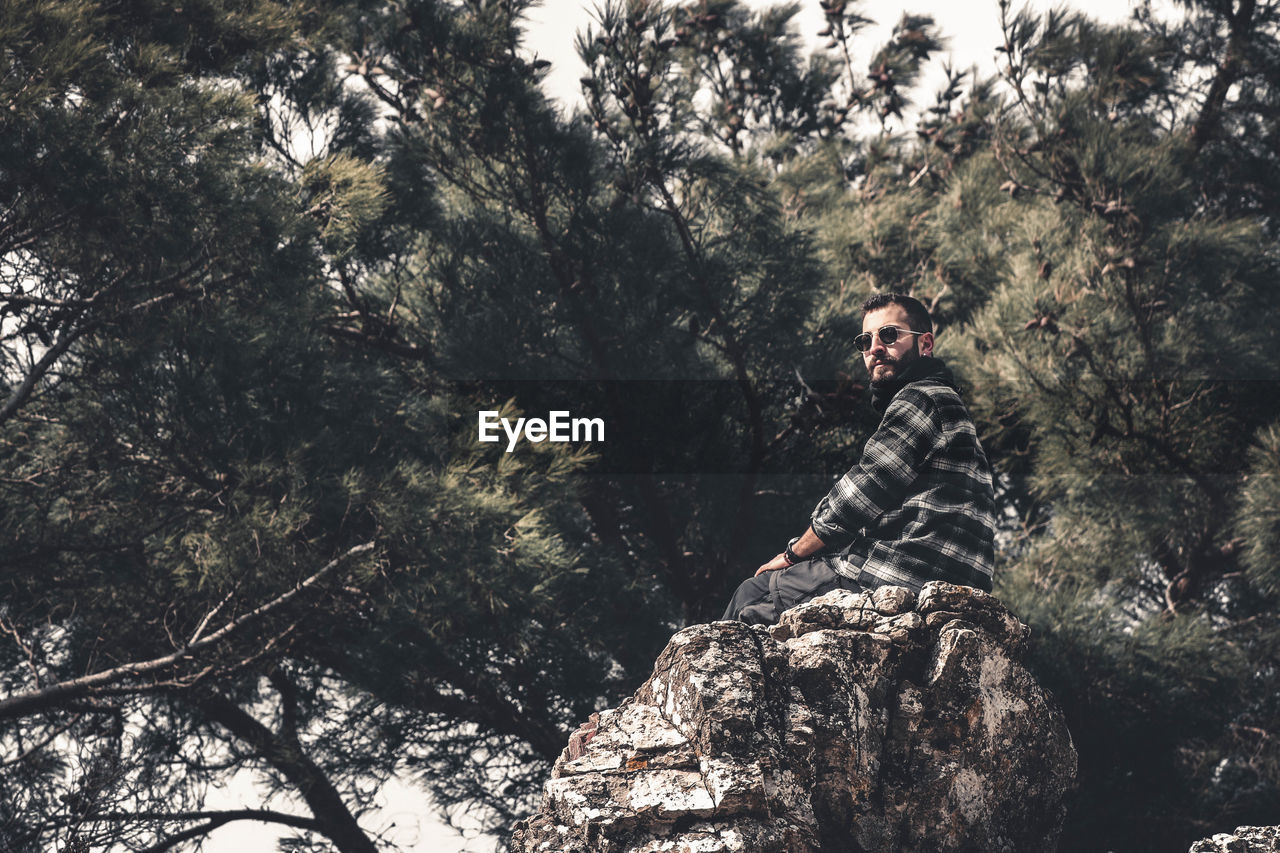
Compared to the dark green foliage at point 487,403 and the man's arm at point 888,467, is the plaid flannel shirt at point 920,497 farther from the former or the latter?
the dark green foliage at point 487,403

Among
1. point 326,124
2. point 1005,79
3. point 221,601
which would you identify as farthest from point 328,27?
point 1005,79

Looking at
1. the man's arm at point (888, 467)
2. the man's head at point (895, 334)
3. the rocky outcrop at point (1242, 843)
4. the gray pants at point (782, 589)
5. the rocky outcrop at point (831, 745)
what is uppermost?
the man's head at point (895, 334)

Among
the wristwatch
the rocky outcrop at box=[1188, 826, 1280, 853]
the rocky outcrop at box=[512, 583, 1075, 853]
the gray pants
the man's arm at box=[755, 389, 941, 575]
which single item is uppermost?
the man's arm at box=[755, 389, 941, 575]

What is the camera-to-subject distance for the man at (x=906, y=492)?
8.72ft

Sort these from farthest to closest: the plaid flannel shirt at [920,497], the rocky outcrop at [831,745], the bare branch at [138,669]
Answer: the bare branch at [138,669] → the plaid flannel shirt at [920,497] → the rocky outcrop at [831,745]

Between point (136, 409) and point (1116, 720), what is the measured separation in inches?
159

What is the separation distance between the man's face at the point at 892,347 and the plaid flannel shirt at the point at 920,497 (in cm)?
8

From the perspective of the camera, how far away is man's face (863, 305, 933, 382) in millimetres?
2778

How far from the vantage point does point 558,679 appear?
193 inches

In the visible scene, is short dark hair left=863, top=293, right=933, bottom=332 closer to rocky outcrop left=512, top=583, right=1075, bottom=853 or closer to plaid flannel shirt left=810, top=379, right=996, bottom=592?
plaid flannel shirt left=810, top=379, right=996, bottom=592

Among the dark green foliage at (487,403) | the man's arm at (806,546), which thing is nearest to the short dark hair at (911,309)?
the man's arm at (806,546)

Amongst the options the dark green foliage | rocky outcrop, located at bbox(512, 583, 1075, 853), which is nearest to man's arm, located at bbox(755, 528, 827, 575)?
rocky outcrop, located at bbox(512, 583, 1075, 853)

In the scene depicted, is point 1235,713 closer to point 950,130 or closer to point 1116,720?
point 1116,720

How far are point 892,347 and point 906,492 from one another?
354mm
